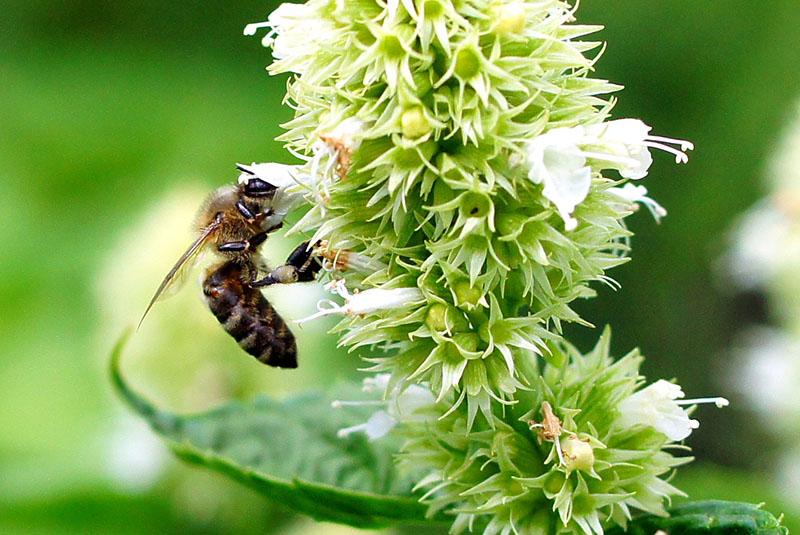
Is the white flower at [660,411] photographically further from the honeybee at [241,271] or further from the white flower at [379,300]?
the honeybee at [241,271]

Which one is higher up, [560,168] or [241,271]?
[560,168]

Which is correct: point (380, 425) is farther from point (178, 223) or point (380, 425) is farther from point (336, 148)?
point (178, 223)

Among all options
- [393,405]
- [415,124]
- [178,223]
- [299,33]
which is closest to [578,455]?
[393,405]

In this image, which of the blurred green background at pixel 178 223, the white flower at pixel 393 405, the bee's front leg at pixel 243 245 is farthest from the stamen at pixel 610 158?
the blurred green background at pixel 178 223

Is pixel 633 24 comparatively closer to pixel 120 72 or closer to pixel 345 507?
pixel 120 72

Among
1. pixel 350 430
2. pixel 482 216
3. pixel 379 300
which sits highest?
pixel 482 216

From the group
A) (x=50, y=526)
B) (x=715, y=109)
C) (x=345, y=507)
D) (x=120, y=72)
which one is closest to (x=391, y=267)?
(x=345, y=507)

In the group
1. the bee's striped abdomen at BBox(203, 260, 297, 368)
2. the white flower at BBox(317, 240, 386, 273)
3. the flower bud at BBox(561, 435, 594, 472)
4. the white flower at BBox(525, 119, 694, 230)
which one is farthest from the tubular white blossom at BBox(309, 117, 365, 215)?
the bee's striped abdomen at BBox(203, 260, 297, 368)
